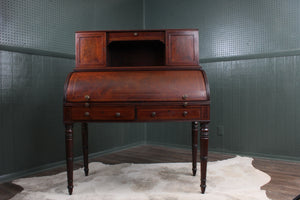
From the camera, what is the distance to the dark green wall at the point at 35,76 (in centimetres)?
289

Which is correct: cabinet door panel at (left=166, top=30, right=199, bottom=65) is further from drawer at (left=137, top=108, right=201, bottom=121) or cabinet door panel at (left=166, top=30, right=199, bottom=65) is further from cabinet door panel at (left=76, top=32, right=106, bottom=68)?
cabinet door panel at (left=76, top=32, right=106, bottom=68)

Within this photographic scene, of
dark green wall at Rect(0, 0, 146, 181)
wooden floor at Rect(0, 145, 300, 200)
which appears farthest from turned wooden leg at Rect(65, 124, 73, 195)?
dark green wall at Rect(0, 0, 146, 181)

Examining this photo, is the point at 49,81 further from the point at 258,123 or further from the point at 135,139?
the point at 258,123

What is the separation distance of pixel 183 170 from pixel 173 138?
1547 mm

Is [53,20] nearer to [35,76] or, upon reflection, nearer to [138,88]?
[35,76]

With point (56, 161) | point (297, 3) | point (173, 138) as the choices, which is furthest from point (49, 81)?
point (297, 3)

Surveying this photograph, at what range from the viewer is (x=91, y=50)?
2607 millimetres

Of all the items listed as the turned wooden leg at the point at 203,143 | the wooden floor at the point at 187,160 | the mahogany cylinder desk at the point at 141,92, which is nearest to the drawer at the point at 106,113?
the mahogany cylinder desk at the point at 141,92

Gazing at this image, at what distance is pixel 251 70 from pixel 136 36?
2141 mm

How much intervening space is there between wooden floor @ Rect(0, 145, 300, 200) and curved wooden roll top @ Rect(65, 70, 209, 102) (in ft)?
3.65

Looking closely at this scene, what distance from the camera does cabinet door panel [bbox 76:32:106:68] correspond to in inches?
102


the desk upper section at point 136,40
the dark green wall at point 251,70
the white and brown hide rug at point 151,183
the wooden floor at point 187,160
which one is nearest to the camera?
the white and brown hide rug at point 151,183

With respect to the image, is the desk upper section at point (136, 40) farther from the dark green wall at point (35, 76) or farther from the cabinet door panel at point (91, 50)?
the dark green wall at point (35, 76)

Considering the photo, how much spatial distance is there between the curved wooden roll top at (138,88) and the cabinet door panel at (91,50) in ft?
0.62
